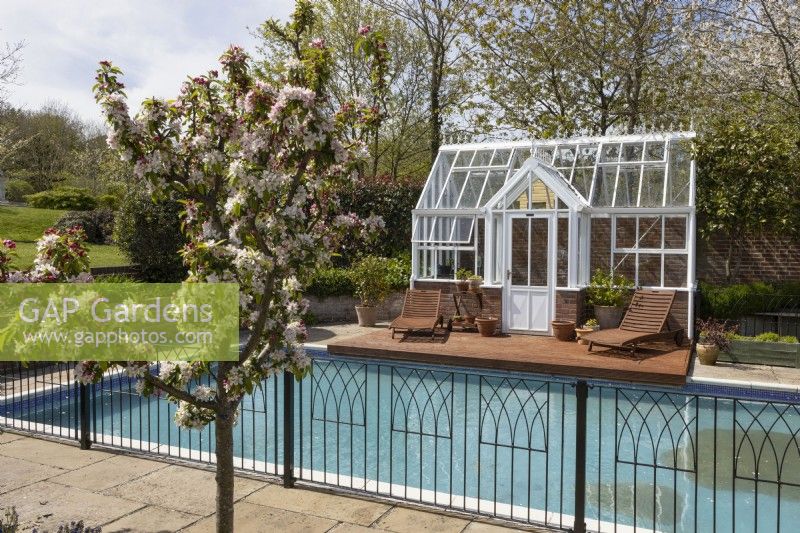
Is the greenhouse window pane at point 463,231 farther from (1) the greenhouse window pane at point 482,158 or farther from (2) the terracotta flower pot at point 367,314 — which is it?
(2) the terracotta flower pot at point 367,314

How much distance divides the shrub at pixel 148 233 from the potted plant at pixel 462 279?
6828 millimetres

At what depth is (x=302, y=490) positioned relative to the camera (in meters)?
5.43

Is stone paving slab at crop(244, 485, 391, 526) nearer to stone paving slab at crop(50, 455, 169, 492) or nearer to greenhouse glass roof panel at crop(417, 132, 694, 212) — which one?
stone paving slab at crop(50, 455, 169, 492)

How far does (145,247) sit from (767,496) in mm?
13944

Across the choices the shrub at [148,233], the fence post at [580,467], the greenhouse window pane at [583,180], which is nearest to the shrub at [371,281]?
the shrub at [148,233]

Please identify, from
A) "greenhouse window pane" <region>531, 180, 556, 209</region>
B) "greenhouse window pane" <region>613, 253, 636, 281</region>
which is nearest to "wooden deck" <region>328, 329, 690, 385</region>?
"greenhouse window pane" <region>613, 253, 636, 281</region>

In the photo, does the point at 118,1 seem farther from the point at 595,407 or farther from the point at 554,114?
the point at 554,114

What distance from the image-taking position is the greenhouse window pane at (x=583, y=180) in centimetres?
1377

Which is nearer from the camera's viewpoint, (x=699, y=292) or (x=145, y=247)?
(x=699, y=292)

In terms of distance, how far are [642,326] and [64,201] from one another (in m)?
27.7

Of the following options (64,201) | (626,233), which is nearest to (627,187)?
(626,233)

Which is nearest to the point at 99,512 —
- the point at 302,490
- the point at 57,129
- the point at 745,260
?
the point at 302,490

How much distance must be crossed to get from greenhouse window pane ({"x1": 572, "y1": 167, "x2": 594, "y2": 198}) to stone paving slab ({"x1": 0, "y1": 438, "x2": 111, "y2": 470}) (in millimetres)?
10680

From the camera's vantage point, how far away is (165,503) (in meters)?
5.12
